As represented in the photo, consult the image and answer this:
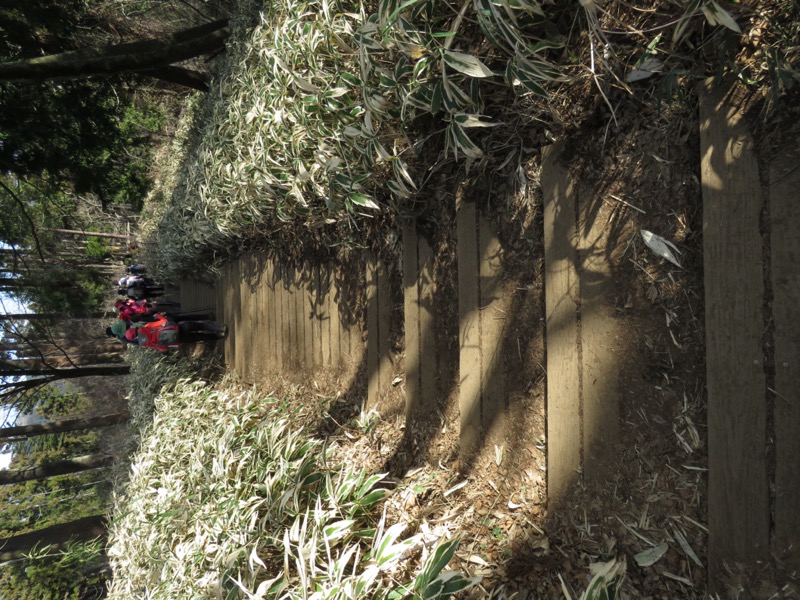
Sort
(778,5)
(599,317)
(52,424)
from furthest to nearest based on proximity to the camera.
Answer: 1. (52,424)
2. (599,317)
3. (778,5)

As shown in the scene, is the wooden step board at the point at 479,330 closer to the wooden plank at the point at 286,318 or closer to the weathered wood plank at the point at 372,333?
the weathered wood plank at the point at 372,333

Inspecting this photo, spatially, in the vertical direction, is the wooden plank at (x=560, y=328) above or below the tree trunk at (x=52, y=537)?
above

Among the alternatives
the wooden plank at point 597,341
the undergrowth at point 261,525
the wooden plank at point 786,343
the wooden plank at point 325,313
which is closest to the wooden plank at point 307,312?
the wooden plank at point 325,313

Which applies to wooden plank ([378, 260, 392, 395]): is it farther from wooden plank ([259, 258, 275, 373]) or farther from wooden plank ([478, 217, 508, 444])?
wooden plank ([259, 258, 275, 373])

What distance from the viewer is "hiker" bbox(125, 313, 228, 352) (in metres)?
4.71

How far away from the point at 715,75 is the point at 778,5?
0.56 feet

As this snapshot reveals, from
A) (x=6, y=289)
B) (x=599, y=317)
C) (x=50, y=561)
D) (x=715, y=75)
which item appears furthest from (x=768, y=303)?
(x=50, y=561)

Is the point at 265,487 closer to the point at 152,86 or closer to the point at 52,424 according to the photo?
the point at 152,86

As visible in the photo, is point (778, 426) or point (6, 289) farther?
point (6, 289)

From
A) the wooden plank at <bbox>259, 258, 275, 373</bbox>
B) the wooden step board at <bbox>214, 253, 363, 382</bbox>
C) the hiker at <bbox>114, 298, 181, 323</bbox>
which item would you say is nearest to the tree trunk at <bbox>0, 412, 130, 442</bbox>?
the hiker at <bbox>114, 298, 181, 323</bbox>

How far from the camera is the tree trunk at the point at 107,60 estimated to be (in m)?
3.12

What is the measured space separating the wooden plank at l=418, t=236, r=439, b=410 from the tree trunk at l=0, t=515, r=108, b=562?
886cm

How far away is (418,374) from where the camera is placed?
218 centimetres

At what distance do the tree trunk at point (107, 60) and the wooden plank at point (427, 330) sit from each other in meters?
3.31
